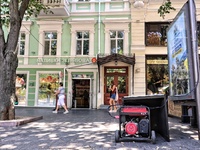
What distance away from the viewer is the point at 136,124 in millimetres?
4578

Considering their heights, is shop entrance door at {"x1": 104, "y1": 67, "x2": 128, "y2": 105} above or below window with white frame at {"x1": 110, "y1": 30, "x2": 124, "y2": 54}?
below

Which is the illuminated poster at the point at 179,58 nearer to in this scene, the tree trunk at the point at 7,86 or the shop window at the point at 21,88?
the tree trunk at the point at 7,86

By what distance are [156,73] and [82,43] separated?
242 inches

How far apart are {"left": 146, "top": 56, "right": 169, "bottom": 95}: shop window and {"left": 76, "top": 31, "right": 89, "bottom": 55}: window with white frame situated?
4.83 meters

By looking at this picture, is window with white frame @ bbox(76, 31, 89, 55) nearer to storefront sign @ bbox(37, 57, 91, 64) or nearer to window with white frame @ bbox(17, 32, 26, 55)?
storefront sign @ bbox(37, 57, 91, 64)

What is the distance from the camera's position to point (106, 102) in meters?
15.4

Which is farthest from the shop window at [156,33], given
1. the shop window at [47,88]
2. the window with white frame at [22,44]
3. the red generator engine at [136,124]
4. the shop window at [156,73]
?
the red generator engine at [136,124]

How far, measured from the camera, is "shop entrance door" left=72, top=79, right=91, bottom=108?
16.0m

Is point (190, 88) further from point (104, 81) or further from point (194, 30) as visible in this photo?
point (104, 81)

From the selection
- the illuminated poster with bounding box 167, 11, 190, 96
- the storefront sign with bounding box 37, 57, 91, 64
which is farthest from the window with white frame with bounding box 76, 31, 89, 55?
the illuminated poster with bounding box 167, 11, 190, 96

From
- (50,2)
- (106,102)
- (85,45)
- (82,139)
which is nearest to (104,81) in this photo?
(106,102)

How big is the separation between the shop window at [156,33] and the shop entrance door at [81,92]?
5720mm

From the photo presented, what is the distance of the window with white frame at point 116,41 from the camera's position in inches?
626

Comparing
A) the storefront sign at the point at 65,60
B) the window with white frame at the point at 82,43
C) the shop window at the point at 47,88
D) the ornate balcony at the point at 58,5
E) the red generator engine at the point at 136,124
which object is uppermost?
the ornate balcony at the point at 58,5
